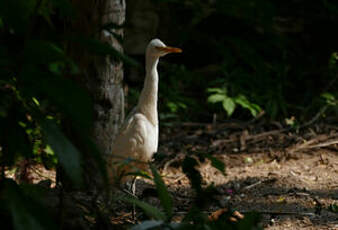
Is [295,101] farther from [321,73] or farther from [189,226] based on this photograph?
[189,226]

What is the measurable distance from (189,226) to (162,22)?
222 inches

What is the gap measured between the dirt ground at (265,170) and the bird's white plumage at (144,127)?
A: 312 mm

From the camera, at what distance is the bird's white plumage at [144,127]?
3.23 metres

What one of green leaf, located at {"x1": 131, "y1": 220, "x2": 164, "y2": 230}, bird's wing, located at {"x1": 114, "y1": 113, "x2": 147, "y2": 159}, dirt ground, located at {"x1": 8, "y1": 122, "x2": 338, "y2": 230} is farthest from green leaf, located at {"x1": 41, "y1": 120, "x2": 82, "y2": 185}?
bird's wing, located at {"x1": 114, "y1": 113, "x2": 147, "y2": 159}

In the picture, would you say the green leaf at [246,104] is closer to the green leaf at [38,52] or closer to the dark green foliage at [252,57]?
the dark green foliage at [252,57]

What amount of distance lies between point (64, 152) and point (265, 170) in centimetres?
307

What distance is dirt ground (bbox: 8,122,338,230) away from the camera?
2.93 metres

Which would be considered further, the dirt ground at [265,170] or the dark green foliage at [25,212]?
the dirt ground at [265,170]

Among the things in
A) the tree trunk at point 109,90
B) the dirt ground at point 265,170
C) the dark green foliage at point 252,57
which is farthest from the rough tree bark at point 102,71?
the dark green foliage at point 252,57

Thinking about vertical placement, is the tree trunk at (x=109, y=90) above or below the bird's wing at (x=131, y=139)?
above

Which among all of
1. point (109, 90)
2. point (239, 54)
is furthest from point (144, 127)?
point (239, 54)

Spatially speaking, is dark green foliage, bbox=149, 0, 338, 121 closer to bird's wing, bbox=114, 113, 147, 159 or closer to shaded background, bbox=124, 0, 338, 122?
shaded background, bbox=124, 0, 338, 122

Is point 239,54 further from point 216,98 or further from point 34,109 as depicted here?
point 34,109

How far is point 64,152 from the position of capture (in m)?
1.26
